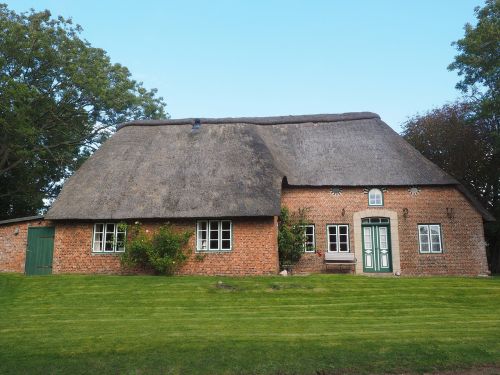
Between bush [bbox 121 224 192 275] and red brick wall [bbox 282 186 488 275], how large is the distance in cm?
506

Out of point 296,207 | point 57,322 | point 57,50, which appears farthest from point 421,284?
point 57,50

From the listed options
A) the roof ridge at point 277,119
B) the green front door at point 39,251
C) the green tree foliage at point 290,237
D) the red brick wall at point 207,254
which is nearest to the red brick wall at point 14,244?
the green front door at point 39,251

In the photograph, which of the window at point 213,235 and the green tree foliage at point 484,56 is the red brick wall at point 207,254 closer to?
the window at point 213,235

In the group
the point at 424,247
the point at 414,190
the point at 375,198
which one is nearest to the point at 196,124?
the point at 375,198

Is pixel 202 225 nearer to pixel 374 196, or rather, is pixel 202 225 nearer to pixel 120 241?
pixel 120 241

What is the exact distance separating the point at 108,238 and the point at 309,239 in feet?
27.6

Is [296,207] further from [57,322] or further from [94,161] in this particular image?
[57,322]

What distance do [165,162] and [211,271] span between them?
5.65 metres

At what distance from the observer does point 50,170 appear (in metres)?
30.1

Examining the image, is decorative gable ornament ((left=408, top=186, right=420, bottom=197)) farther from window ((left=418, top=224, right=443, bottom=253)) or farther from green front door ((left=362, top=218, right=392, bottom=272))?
green front door ((left=362, top=218, right=392, bottom=272))

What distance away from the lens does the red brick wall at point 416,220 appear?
62.5 feet

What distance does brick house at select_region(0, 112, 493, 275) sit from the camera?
17766 mm

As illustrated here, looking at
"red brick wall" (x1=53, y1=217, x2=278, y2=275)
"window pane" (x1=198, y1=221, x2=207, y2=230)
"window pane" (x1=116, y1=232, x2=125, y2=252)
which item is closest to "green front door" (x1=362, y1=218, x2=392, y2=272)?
"red brick wall" (x1=53, y1=217, x2=278, y2=275)

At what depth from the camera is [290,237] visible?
18641 mm
